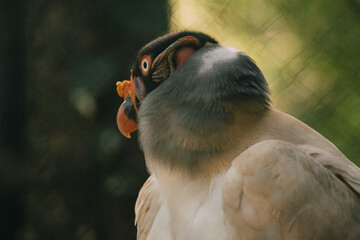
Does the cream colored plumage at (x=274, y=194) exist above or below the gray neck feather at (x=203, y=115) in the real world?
below

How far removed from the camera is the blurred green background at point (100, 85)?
6.53 ft

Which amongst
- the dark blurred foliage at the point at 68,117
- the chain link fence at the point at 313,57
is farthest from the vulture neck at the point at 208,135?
the dark blurred foliage at the point at 68,117

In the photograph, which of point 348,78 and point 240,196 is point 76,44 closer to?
point 348,78

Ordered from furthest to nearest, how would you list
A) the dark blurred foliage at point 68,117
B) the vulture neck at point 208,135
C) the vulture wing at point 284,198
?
the dark blurred foliage at point 68,117
the vulture neck at point 208,135
the vulture wing at point 284,198

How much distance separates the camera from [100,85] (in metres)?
2.38

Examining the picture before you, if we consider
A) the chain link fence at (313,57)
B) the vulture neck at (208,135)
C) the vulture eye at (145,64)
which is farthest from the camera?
the chain link fence at (313,57)

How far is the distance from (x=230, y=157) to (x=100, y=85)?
135cm

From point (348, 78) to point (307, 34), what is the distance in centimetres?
28

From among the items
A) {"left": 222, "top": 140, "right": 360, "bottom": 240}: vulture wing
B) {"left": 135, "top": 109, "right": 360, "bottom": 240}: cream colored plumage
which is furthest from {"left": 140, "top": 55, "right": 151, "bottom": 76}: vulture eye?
{"left": 222, "top": 140, "right": 360, "bottom": 240}: vulture wing

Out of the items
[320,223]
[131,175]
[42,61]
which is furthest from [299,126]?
[42,61]

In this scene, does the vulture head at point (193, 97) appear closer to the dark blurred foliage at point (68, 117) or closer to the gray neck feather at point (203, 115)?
the gray neck feather at point (203, 115)

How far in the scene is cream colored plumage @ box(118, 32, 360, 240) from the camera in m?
1.06

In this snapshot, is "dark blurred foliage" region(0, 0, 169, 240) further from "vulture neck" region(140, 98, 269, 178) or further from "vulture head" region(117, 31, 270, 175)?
"vulture neck" region(140, 98, 269, 178)

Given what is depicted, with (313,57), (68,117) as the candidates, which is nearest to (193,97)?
(313,57)
